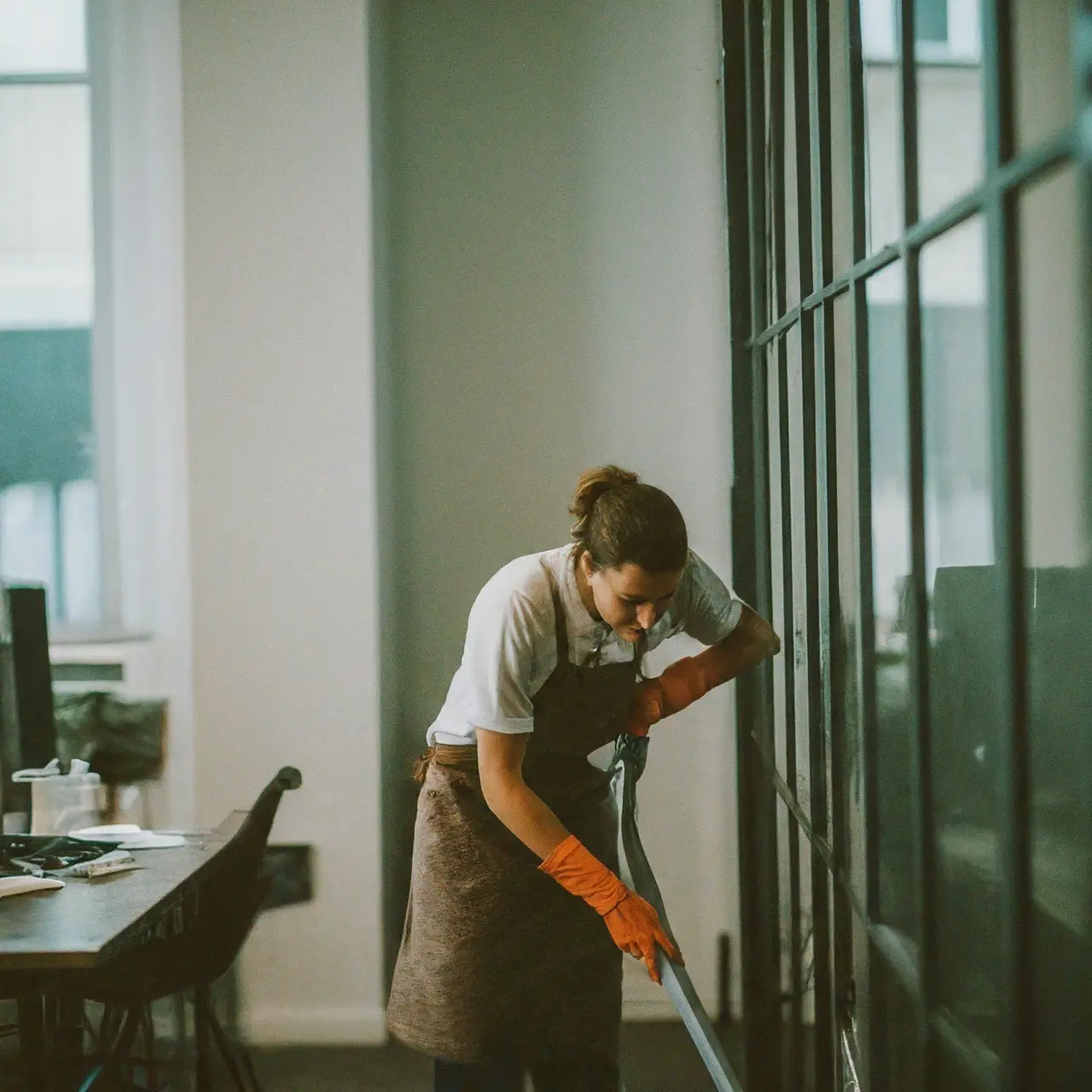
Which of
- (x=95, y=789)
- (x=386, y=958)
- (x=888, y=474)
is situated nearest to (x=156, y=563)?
(x=95, y=789)

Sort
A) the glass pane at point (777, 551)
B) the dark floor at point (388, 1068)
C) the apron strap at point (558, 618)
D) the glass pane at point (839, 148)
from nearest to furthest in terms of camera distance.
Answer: the glass pane at point (839, 148), the apron strap at point (558, 618), the glass pane at point (777, 551), the dark floor at point (388, 1068)

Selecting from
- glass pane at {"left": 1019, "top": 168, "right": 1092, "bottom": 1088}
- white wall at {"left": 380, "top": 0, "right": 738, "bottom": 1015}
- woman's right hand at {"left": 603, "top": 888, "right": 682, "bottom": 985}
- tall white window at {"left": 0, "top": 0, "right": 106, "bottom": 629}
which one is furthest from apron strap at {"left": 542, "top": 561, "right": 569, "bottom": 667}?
tall white window at {"left": 0, "top": 0, "right": 106, "bottom": 629}

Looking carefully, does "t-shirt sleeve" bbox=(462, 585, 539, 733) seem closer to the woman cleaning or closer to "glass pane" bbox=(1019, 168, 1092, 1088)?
the woman cleaning

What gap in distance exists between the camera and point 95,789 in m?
2.54

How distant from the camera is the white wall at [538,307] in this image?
2.88 m

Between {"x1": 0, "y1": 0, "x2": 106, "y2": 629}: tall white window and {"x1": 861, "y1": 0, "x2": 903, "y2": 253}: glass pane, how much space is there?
2.35 m

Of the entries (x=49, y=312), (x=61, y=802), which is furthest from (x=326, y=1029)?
(x=49, y=312)

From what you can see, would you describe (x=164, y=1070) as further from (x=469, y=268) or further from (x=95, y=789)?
(x=469, y=268)

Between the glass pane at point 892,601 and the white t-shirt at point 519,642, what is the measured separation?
0.44 m

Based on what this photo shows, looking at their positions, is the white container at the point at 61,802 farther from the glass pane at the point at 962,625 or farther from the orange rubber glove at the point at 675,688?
the glass pane at the point at 962,625

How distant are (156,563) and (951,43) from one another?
254 cm

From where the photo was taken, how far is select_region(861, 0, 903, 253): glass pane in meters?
1.19

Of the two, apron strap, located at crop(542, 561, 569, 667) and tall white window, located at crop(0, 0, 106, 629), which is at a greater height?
tall white window, located at crop(0, 0, 106, 629)

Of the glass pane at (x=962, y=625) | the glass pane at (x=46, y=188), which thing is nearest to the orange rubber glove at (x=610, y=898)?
the glass pane at (x=962, y=625)
